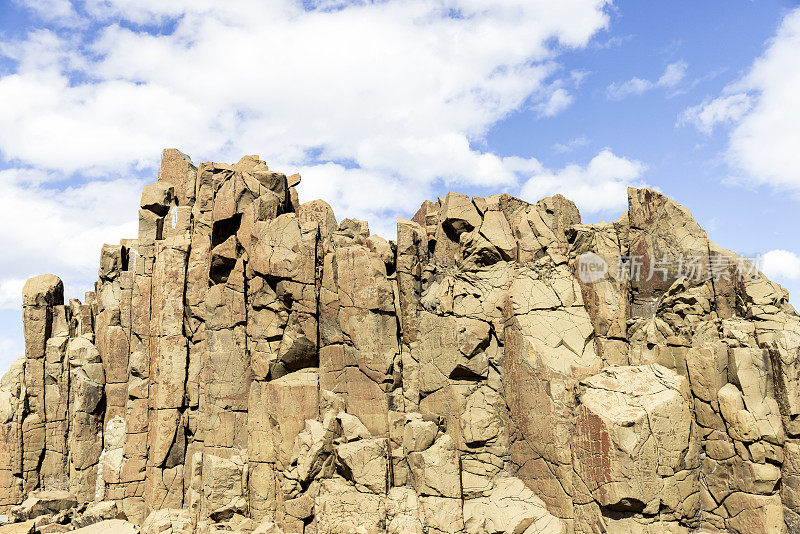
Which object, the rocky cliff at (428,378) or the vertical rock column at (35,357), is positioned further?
the vertical rock column at (35,357)

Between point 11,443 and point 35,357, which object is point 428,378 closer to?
point 35,357

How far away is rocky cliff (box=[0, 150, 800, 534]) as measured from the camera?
14.8m

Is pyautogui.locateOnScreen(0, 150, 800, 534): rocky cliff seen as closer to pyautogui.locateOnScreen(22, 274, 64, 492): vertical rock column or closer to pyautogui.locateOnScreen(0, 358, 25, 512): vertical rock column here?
pyautogui.locateOnScreen(0, 358, 25, 512): vertical rock column

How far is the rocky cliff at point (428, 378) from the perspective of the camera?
14800mm

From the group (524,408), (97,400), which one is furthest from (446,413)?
(97,400)

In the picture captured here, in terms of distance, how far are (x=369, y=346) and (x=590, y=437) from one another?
24.8ft

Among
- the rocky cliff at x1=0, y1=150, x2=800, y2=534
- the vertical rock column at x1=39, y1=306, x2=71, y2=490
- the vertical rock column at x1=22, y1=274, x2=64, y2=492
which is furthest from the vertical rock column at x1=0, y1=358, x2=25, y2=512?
the vertical rock column at x1=39, y1=306, x2=71, y2=490

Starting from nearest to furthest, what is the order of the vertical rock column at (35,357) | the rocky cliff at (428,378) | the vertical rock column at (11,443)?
the rocky cliff at (428,378) < the vertical rock column at (11,443) < the vertical rock column at (35,357)

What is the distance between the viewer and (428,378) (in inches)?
711

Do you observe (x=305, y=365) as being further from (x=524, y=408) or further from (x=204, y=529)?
(x=524, y=408)

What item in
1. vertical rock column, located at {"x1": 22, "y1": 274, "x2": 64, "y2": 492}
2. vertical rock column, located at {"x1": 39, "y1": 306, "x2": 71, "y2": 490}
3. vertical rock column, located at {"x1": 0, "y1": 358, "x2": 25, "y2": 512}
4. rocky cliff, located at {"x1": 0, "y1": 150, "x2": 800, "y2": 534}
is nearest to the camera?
rocky cliff, located at {"x1": 0, "y1": 150, "x2": 800, "y2": 534}

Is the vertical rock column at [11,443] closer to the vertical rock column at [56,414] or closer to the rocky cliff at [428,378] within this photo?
the rocky cliff at [428,378]

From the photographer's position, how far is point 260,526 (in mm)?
17625

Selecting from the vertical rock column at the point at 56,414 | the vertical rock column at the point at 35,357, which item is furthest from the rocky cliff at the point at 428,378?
the vertical rock column at the point at 35,357
